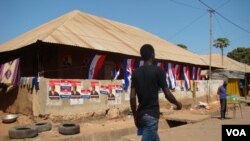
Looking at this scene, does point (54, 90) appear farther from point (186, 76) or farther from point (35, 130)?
point (186, 76)

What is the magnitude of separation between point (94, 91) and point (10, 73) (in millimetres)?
4024

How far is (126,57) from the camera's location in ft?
62.2

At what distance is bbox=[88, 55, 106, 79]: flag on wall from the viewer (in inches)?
619

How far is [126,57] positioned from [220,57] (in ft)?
107

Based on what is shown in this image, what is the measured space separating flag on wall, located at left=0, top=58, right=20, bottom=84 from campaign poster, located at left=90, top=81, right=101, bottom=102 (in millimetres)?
3421

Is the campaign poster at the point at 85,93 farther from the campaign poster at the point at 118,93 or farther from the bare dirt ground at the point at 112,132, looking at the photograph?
the campaign poster at the point at 118,93

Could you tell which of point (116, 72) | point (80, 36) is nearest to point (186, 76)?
point (116, 72)

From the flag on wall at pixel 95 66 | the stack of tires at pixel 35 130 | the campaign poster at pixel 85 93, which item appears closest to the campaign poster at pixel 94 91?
the campaign poster at pixel 85 93

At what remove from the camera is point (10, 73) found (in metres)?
14.7

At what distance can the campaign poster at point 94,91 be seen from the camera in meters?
14.4


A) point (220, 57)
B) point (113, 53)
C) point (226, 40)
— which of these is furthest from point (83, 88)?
point (226, 40)

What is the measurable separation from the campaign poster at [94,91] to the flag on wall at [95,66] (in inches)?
42.9

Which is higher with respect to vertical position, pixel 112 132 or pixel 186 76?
pixel 186 76

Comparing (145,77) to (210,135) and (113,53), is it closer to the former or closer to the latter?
(210,135)
